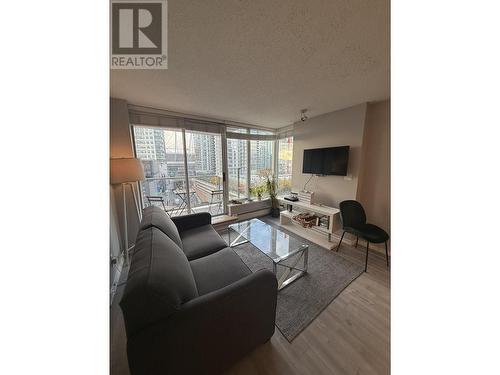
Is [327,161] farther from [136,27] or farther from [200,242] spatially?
[136,27]

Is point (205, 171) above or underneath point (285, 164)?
underneath

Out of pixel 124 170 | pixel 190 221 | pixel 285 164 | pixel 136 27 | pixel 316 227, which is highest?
pixel 136 27

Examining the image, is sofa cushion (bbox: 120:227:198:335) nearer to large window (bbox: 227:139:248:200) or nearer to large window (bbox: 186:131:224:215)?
large window (bbox: 186:131:224:215)

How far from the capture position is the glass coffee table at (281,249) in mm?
1825

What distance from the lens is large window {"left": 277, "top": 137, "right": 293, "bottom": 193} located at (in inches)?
158

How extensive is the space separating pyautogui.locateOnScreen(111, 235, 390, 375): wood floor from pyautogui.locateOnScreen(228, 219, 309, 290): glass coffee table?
0.48m

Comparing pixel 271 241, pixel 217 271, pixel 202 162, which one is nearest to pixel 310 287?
pixel 271 241

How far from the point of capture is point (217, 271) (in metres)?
1.41

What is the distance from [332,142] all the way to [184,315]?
314 cm

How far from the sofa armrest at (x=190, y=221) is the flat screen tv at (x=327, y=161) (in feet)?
7.22

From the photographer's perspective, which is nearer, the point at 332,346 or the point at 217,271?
the point at 332,346
